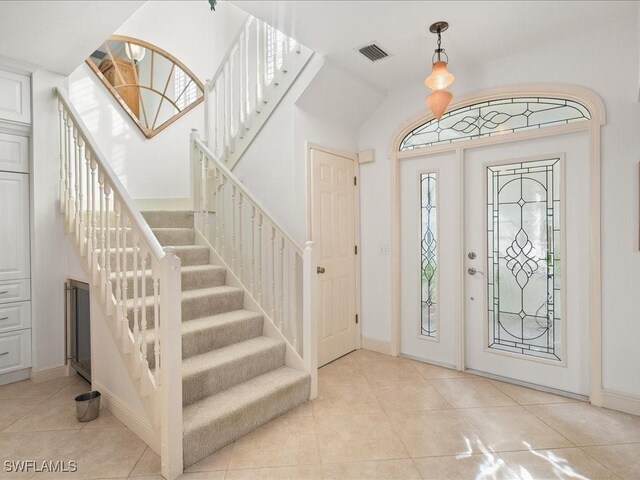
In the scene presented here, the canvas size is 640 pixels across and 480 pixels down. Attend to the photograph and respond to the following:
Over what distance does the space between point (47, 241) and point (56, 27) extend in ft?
5.46

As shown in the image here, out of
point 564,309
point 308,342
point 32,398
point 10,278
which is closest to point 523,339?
Answer: point 564,309

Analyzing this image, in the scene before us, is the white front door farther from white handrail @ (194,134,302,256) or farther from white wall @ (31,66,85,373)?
white wall @ (31,66,85,373)

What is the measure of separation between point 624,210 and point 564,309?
0.84 meters

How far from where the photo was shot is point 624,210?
249 cm

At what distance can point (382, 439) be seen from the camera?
218 cm

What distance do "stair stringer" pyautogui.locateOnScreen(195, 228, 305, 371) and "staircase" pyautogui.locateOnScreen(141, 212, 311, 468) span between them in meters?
0.04

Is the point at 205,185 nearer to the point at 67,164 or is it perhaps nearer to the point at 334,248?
the point at 67,164

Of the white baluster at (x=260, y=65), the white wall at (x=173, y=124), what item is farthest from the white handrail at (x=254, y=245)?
the white wall at (x=173, y=124)

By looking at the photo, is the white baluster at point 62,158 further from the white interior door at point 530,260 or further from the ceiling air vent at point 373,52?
the white interior door at point 530,260

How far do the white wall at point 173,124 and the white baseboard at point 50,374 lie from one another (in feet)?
6.40

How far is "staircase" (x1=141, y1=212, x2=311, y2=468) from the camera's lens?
6.72ft

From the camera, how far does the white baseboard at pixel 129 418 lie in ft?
6.69

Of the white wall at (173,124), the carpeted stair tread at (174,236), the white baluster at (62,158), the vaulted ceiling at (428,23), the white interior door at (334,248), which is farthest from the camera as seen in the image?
the white wall at (173,124)

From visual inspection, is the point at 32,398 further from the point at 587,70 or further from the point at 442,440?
the point at 587,70
